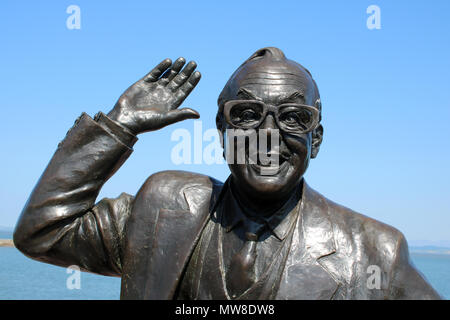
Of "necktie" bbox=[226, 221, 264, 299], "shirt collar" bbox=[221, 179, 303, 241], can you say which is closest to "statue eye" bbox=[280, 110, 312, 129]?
"shirt collar" bbox=[221, 179, 303, 241]

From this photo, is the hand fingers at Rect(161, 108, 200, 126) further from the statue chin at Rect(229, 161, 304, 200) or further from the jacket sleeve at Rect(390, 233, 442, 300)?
the jacket sleeve at Rect(390, 233, 442, 300)

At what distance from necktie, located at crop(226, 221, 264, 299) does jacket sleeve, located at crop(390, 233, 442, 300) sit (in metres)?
0.90

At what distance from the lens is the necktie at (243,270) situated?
382 cm

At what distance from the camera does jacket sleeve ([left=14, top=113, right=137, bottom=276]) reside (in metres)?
4.15

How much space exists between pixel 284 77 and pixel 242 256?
1197 mm

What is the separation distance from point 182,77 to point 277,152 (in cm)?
112

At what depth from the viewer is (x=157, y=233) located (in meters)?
4.02

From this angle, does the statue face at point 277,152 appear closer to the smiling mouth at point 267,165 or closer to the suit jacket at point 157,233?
the smiling mouth at point 267,165

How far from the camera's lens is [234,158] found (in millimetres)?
3877

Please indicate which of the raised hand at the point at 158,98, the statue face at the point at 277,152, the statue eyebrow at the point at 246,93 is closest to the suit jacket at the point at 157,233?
the raised hand at the point at 158,98
